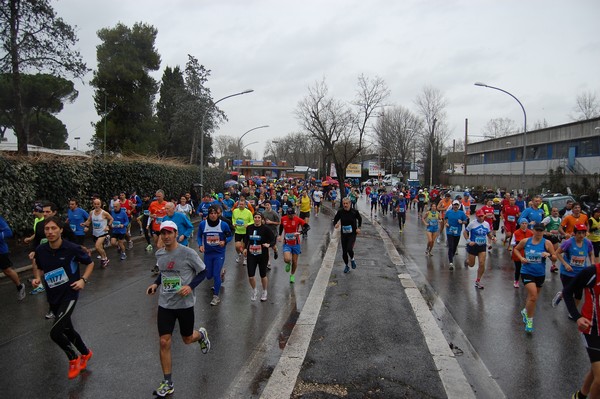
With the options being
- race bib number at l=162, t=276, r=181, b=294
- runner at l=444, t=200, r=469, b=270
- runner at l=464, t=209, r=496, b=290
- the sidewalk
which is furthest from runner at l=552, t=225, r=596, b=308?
race bib number at l=162, t=276, r=181, b=294

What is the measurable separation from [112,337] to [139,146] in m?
32.2

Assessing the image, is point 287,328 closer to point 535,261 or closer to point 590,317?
point 590,317

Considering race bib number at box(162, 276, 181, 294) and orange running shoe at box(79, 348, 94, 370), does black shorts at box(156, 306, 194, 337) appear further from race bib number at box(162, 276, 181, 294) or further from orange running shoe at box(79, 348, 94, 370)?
orange running shoe at box(79, 348, 94, 370)

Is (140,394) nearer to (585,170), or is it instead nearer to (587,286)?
(587,286)

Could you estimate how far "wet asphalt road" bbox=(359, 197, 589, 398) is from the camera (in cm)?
455

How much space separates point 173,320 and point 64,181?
459 inches

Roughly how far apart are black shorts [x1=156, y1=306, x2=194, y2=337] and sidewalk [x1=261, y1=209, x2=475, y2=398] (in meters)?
1.05

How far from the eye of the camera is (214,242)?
24.0 feet

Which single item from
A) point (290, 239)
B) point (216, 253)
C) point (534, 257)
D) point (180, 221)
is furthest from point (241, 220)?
point (534, 257)

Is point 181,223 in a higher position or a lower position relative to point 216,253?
higher

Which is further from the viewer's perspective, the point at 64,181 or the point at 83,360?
the point at 64,181

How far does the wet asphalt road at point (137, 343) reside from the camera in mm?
4266

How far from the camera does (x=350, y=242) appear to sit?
995cm

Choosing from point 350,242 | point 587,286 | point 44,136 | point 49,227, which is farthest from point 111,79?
point 587,286
